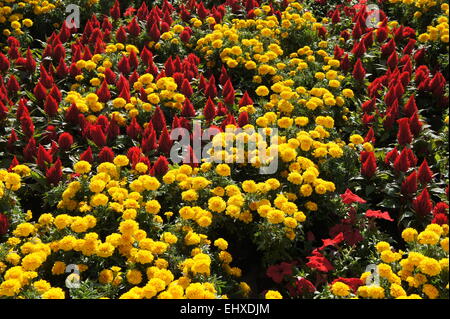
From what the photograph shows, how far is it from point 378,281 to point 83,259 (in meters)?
1.70

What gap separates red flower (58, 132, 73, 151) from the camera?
427cm

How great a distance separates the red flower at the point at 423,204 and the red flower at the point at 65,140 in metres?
2.67

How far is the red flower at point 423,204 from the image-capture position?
139 inches

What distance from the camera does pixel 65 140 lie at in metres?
4.27

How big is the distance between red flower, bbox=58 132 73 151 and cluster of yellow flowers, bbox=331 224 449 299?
2463mm

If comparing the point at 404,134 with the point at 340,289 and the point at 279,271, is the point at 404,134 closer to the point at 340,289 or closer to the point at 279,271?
the point at 279,271

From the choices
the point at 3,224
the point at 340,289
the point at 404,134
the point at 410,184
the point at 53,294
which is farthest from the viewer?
the point at 404,134

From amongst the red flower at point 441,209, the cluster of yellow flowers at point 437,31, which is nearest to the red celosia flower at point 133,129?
the red flower at point 441,209

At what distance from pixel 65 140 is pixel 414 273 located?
2786mm

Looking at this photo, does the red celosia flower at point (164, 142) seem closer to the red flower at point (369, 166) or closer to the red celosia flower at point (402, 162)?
the red flower at point (369, 166)

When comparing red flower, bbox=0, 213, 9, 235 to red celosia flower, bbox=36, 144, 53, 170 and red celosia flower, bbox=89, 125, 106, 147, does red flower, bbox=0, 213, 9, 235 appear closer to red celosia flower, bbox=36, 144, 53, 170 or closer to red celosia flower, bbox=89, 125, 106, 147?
red celosia flower, bbox=36, 144, 53, 170

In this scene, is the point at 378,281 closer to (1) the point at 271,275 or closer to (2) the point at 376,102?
(1) the point at 271,275

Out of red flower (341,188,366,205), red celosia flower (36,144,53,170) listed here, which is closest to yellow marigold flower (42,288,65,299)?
red celosia flower (36,144,53,170)

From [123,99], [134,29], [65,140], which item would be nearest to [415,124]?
[123,99]
